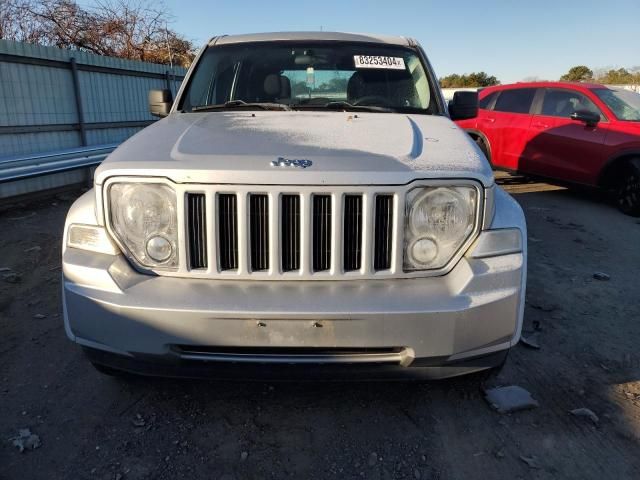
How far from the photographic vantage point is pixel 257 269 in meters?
2.22

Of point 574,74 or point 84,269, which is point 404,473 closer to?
point 84,269

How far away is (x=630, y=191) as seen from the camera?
7219 millimetres

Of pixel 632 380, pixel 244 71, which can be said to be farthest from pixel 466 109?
pixel 632 380

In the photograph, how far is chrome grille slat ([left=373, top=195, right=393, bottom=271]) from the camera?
2.18m

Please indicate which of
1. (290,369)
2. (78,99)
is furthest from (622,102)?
(78,99)

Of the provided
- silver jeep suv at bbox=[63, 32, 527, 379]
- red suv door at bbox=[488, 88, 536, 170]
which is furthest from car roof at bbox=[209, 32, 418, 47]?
red suv door at bbox=[488, 88, 536, 170]

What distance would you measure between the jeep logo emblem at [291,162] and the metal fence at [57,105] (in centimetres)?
543

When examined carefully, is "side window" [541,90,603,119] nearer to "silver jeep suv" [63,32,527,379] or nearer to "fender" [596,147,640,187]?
"fender" [596,147,640,187]

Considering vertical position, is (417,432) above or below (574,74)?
below

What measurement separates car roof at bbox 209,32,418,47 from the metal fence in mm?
3946

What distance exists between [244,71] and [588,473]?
3.23 meters

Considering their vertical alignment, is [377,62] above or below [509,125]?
above

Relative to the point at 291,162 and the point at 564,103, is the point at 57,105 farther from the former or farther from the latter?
the point at 564,103

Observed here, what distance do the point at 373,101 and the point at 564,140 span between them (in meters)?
5.49
